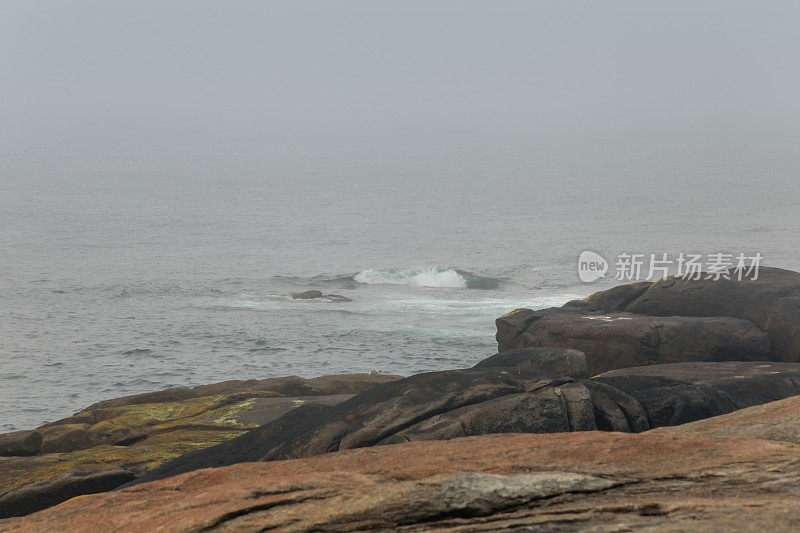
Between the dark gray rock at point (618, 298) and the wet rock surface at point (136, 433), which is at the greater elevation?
the dark gray rock at point (618, 298)

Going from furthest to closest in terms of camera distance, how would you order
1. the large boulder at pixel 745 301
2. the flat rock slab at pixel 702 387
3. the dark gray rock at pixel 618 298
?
the dark gray rock at pixel 618 298
the large boulder at pixel 745 301
the flat rock slab at pixel 702 387

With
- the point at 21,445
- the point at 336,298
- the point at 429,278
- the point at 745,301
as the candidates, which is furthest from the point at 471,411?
the point at 429,278

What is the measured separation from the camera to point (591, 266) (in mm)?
97250

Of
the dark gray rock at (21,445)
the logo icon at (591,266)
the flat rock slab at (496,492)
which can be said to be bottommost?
the dark gray rock at (21,445)

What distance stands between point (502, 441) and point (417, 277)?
75.6 m

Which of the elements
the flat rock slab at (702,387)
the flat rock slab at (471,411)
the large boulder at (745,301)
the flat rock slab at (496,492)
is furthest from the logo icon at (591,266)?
the flat rock slab at (496,492)

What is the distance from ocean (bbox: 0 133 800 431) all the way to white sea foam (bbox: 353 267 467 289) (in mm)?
314

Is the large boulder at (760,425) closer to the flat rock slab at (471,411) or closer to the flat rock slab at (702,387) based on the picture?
the flat rock slab at (471,411)

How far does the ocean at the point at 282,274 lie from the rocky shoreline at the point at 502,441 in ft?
55.5

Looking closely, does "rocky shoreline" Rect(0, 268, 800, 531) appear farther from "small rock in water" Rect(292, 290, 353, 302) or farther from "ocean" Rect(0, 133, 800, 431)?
"small rock in water" Rect(292, 290, 353, 302)

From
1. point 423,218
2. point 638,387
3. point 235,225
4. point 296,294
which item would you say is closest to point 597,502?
point 638,387

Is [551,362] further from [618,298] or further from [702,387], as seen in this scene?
[618,298]

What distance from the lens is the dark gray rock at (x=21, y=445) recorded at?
2623cm

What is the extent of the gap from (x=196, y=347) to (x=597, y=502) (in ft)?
161
